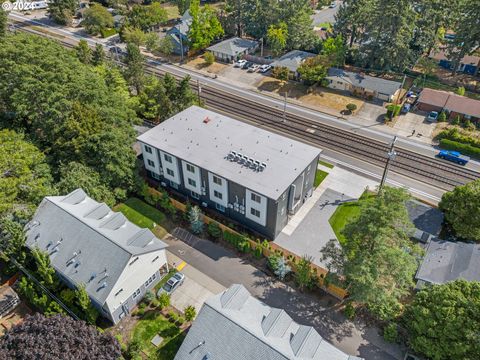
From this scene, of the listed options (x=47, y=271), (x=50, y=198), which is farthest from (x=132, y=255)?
(x=50, y=198)

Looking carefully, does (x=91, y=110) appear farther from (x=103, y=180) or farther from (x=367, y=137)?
(x=367, y=137)

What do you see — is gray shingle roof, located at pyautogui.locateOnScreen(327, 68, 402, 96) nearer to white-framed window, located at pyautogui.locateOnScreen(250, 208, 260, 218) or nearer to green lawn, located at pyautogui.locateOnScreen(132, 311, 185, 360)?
white-framed window, located at pyautogui.locateOnScreen(250, 208, 260, 218)

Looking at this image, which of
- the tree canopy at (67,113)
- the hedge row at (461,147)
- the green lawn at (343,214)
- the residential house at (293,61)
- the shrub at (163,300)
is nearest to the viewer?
the shrub at (163,300)

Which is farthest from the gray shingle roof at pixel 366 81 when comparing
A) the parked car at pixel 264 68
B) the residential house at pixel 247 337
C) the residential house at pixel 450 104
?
the residential house at pixel 247 337

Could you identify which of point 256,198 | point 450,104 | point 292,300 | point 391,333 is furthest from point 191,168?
point 450,104

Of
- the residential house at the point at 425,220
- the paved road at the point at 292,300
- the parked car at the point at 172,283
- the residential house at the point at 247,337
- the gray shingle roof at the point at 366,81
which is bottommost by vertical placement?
the paved road at the point at 292,300

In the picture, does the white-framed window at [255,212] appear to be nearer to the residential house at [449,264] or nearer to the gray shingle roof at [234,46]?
the residential house at [449,264]
